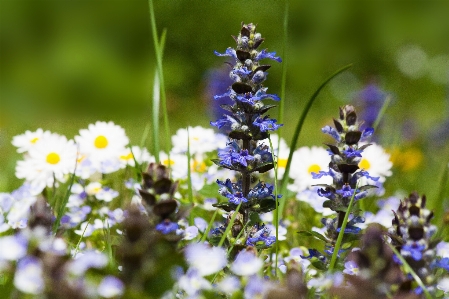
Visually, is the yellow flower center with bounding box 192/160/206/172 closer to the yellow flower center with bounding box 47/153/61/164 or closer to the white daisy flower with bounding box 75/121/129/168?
the white daisy flower with bounding box 75/121/129/168

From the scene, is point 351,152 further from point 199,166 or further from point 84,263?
point 199,166

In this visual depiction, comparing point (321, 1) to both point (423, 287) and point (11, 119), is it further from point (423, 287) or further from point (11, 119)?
point (423, 287)

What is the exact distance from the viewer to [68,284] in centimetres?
105

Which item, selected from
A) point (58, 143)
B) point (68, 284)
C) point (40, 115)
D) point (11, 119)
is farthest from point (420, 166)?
point (40, 115)

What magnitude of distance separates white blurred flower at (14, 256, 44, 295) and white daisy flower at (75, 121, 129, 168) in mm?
1410

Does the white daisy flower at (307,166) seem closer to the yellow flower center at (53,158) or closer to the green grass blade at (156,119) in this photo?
the green grass blade at (156,119)

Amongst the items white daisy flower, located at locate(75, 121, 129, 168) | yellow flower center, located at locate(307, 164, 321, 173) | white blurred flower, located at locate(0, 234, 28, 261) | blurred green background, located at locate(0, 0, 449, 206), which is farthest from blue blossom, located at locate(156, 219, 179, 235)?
blurred green background, located at locate(0, 0, 449, 206)

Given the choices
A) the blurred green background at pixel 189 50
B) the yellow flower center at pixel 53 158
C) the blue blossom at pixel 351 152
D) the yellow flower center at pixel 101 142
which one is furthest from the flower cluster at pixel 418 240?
the blurred green background at pixel 189 50

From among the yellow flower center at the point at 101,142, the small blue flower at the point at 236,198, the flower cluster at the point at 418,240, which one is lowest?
the flower cluster at the point at 418,240

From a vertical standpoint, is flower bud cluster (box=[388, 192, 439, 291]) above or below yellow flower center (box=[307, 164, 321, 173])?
below

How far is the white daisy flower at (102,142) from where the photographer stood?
99.7 inches

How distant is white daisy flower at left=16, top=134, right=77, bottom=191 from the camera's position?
2303mm

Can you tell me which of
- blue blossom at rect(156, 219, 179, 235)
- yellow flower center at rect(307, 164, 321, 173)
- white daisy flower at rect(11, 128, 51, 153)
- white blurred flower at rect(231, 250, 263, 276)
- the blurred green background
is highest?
the blurred green background

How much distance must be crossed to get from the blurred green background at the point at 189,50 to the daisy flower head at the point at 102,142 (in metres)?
5.59
